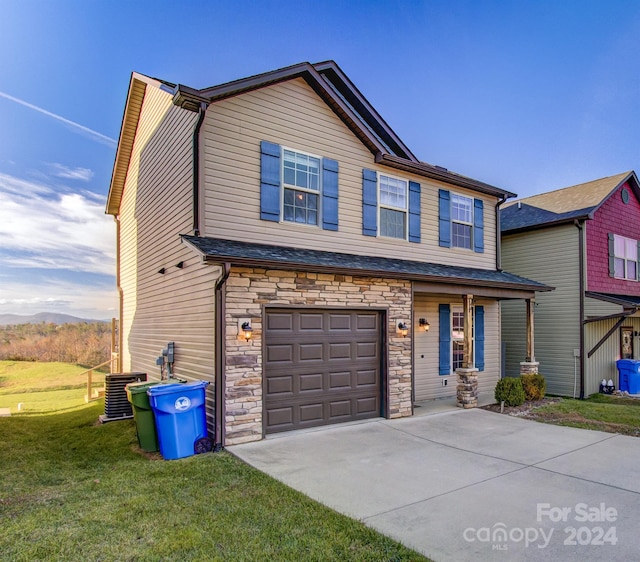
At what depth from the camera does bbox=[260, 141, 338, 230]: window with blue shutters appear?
7.83 meters

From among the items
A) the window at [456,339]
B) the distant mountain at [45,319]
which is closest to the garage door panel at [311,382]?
the window at [456,339]

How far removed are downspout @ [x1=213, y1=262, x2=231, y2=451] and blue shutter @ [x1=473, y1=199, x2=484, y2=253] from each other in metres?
7.70

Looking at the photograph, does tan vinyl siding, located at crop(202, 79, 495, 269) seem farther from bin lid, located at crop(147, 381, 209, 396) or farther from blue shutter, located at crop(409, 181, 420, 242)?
bin lid, located at crop(147, 381, 209, 396)

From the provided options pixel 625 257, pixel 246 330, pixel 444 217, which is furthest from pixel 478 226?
pixel 246 330

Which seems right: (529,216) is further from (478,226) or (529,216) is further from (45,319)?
(45,319)

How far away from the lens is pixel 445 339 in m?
11.0

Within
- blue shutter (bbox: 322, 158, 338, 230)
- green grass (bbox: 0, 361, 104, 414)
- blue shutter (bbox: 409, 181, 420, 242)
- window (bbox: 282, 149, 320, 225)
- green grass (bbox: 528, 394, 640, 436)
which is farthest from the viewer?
green grass (bbox: 0, 361, 104, 414)

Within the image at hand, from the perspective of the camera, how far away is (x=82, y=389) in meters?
15.8

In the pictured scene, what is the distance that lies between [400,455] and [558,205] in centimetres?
1217

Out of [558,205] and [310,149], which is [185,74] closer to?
[310,149]

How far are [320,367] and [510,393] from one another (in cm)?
505

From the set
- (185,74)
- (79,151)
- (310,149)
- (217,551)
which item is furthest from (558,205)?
(79,151)

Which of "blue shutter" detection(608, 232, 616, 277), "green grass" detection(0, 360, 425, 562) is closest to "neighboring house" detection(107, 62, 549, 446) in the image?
"green grass" detection(0, 360, 425, 562)

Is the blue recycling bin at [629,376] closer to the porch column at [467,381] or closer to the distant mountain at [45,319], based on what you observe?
the porch column at [467,381]
